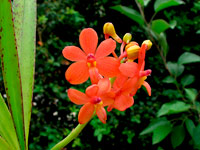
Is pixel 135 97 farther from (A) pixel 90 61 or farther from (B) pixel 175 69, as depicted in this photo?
(A) pixel 90 61

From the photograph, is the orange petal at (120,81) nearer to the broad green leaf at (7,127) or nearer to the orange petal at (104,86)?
the orange petal at (104,86)

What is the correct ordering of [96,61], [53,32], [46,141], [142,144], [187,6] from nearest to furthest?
[96,61]
[46,141]
[53,32]
[142,144]
[187,6]

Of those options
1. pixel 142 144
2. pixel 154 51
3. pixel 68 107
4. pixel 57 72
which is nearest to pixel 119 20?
pixel 154 51

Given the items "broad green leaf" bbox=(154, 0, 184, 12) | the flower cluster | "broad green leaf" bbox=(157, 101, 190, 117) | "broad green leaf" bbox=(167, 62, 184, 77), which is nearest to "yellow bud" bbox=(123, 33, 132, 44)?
the flower cluster

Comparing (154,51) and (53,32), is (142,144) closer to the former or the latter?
(154,51)

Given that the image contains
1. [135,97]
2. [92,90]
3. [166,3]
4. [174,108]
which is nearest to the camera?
[92,90]

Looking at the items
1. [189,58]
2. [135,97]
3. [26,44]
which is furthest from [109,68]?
[135,97]

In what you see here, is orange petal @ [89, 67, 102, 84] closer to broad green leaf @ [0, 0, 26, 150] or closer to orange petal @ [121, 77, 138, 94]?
orange petal @ [121, 77, 138, 94]
